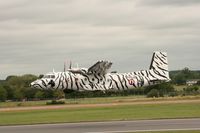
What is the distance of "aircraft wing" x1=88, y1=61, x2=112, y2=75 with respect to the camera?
75.5 m

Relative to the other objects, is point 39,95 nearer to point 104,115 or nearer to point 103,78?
point 103,78

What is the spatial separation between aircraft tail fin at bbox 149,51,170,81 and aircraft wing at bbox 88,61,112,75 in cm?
1078

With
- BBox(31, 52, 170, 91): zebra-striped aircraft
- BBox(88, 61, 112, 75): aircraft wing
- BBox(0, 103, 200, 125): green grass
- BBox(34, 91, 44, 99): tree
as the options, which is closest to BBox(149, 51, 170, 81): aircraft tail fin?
BBox(31, 52, 170, 91): zebra-striped aircraft

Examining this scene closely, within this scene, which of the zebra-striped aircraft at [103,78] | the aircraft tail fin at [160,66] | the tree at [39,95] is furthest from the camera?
the tree at [39,95]

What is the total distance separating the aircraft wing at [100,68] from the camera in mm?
75500

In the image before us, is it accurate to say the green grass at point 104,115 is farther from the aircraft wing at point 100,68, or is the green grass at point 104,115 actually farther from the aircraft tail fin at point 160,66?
the aircraft tail fin at point 160,66

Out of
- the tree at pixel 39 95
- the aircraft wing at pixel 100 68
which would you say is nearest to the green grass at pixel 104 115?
the aircraft wing at pixel 100 68

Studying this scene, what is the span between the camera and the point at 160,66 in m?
86.8

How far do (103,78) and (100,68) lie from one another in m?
2.87

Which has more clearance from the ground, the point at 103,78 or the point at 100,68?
the point at 100,68

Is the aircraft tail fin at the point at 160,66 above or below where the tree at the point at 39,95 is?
above

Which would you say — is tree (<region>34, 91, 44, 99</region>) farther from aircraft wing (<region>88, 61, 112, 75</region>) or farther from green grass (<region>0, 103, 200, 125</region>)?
green grass (<region>0, 103, 200, 125</region>)

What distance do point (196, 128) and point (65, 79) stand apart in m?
52.2

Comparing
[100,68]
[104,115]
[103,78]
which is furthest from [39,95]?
[104,115]
